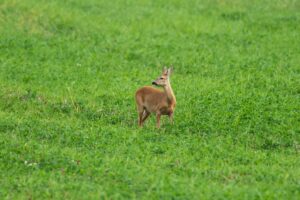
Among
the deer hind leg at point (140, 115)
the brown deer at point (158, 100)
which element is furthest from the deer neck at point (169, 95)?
the deer hind leg at point (140, 115)

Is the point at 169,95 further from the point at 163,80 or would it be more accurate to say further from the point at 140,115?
the point at 140,115

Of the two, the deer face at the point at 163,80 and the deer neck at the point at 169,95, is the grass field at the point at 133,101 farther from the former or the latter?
the deer face at the point at 163,80

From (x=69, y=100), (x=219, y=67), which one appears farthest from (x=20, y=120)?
(x=219, y=67)

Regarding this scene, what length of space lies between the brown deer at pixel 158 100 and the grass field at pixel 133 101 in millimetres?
276

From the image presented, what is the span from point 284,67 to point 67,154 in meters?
7.77

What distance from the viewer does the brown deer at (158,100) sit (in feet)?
41.5

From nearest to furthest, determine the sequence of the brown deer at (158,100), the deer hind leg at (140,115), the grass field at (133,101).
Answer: the grass field at (133,101), the brown deer at (158,100), the deer hind leg at (140,115)

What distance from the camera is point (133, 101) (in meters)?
14.5

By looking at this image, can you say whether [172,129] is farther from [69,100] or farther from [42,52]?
[42,52]

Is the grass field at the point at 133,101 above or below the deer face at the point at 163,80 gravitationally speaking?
below

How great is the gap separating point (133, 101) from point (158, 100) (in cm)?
183

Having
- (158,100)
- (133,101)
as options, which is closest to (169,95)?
(158,100)

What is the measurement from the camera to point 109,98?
48.1 feet

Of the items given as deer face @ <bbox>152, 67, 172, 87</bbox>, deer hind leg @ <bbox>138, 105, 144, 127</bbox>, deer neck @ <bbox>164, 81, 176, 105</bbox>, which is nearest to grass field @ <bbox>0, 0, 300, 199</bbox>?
deer hind leg @ <bbox>138, 105, 144, 127</bbox>
